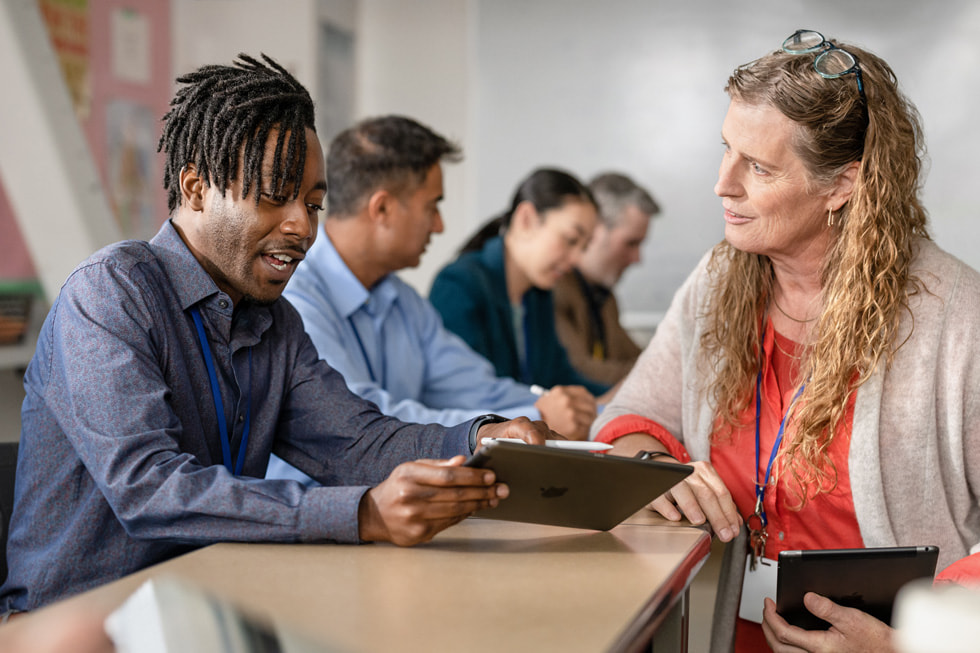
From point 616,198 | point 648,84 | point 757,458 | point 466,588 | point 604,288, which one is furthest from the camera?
point 648,84

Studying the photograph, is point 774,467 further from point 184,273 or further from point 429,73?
point 429,73

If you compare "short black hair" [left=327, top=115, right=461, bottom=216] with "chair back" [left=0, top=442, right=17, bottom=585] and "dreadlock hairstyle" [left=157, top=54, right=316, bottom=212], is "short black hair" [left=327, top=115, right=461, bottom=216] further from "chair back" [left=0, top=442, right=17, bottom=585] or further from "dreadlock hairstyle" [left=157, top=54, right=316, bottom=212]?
"chair back" [left=0, top=442, right=17, bottom=585]

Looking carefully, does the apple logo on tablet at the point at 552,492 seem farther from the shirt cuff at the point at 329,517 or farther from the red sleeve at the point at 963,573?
the red sleeve at the point at 963,573

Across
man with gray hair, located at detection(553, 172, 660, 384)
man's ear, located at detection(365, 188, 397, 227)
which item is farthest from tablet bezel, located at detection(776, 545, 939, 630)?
man with gray hair, located at detection(553, 172, 660, 384)

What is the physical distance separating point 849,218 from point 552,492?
75cm

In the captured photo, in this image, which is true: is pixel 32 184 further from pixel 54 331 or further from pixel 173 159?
pixel 54 331

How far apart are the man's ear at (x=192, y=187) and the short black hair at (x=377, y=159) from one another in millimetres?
1116

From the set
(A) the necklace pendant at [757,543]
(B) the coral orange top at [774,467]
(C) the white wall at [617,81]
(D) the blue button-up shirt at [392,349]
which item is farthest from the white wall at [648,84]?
(A) the necklace pendant at [757,543]

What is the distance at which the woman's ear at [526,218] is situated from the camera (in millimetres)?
3535

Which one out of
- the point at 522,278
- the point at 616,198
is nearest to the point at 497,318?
the point at 522,278

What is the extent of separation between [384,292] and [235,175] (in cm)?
122

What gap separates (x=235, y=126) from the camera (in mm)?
1363

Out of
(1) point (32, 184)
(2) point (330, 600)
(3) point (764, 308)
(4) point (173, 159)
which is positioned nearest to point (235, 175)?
(4) point (173, 159)

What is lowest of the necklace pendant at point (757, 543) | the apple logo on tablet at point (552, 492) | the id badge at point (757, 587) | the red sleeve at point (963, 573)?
the id badge at point (757, 587)
